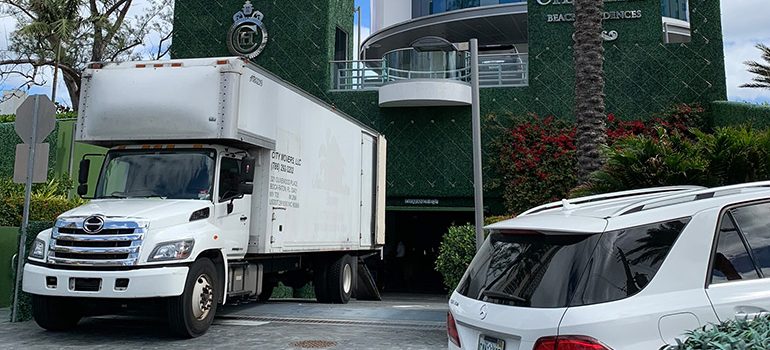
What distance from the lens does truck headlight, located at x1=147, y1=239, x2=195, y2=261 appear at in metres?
7.71

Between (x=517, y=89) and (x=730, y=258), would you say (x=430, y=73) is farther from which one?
(x=730, y=258)

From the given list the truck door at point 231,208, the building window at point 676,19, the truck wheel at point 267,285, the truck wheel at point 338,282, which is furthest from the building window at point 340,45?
the building window at point 676,19

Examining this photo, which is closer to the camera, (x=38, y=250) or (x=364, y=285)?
(x=38, y=250)

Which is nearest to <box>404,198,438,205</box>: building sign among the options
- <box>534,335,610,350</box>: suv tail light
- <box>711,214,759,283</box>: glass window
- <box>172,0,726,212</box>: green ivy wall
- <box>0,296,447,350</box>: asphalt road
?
<box>172,0,726,212</box>: green ivy wall

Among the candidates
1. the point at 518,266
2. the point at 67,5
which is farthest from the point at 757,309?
the point at 67,5

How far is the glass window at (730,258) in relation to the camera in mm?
3282

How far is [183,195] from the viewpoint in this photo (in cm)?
868

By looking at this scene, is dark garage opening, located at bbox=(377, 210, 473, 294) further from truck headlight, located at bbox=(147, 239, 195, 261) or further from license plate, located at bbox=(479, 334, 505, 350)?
license plate, located at bbox=(479, 334, 505, 350)

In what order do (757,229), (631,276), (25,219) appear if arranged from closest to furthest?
(631,276) → (757,229) → (25,219)

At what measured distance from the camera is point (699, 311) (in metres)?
3.12

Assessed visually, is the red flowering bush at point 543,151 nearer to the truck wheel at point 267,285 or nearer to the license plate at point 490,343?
the truck wheel at point 267,285

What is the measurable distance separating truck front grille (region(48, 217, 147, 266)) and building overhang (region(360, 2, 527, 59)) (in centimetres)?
2216

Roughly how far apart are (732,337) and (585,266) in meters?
0.74

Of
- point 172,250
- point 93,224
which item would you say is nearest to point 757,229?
point 172,250
